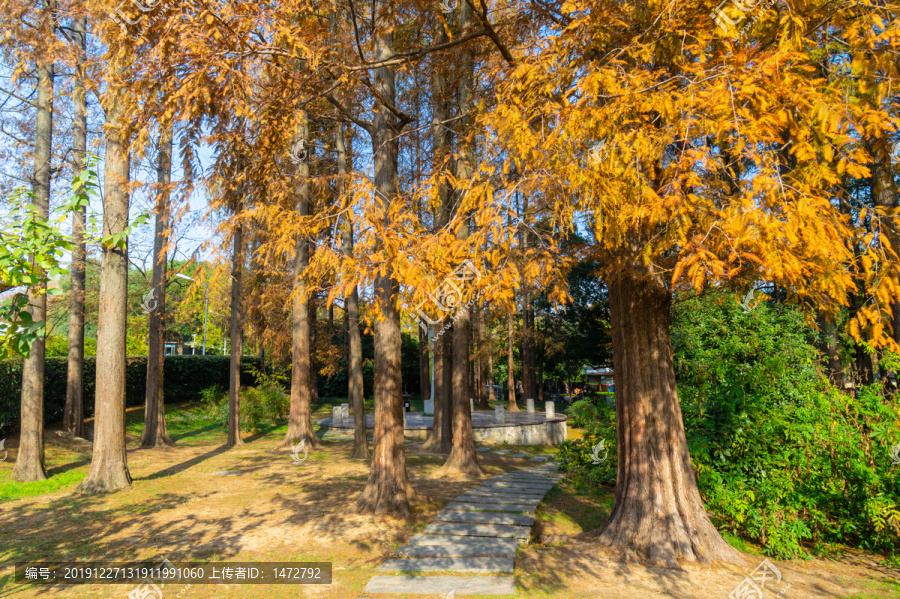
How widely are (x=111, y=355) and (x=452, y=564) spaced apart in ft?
22.7

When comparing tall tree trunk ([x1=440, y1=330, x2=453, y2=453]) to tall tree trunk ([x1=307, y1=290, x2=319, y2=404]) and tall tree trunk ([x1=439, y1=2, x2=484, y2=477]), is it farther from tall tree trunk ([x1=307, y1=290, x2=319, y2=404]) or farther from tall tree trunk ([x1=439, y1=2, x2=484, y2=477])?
tall tree trunk ([x1=307, y1=290, x2=319, y2=404])

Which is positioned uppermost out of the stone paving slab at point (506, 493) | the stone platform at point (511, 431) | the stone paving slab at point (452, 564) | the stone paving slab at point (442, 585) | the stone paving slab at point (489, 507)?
the stone paving slab at point (442, 585)

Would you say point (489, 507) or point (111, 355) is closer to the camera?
point (489, 507)

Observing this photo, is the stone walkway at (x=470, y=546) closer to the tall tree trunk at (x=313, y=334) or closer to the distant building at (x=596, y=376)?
the tall tree trunk at (x=313, y=334)

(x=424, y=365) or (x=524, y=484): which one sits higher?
(x=424, y=365)

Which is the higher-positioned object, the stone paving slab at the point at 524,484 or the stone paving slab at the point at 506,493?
the stone paving slab at the point at 506,493

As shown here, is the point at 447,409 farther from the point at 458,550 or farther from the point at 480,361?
the point at 480,361

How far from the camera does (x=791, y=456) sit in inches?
234

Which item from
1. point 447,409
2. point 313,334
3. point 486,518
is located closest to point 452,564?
point 486,518

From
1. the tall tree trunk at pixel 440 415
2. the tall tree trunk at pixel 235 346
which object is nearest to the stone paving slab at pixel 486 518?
the tall tree trunk at pixel 440 415

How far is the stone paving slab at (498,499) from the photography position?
794 centimetres

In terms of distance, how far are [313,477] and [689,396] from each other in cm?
678

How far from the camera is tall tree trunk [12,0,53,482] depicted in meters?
9.45

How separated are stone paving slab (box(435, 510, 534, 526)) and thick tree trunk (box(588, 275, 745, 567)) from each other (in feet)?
3.62
